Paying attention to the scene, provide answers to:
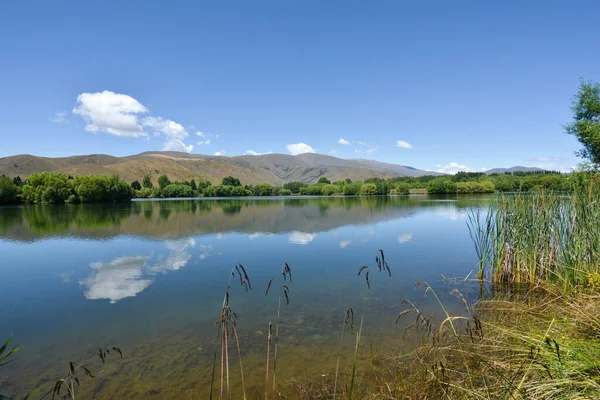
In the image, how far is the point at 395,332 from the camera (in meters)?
8.62

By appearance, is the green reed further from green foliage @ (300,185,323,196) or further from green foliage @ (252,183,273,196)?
green foliage @ (252,183,273,196)

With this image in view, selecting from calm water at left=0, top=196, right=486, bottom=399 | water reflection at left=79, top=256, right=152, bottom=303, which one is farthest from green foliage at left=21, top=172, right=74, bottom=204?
water reflection at left=79, top=256, right=152, bottom=303

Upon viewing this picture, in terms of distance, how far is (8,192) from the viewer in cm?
8781

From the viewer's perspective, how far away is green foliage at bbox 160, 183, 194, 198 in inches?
5650

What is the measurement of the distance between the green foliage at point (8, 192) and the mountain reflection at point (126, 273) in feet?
312

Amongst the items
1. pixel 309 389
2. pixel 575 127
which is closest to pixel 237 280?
pixel 309 389

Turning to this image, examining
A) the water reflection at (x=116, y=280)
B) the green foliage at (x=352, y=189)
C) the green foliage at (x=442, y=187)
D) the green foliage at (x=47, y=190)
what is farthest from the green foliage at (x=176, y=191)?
the water reflection at (x=116, y=280)

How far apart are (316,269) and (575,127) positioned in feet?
91.8

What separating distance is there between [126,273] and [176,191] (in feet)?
458

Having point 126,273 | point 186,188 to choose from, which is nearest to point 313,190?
point 186,188

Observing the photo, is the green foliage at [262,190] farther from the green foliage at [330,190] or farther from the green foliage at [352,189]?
the green foliage at [352,189]

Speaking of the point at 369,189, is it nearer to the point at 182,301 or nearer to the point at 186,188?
the point at 186,188

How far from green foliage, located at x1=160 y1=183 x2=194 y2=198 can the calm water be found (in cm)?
12376

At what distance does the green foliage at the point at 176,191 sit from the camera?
471 ft
